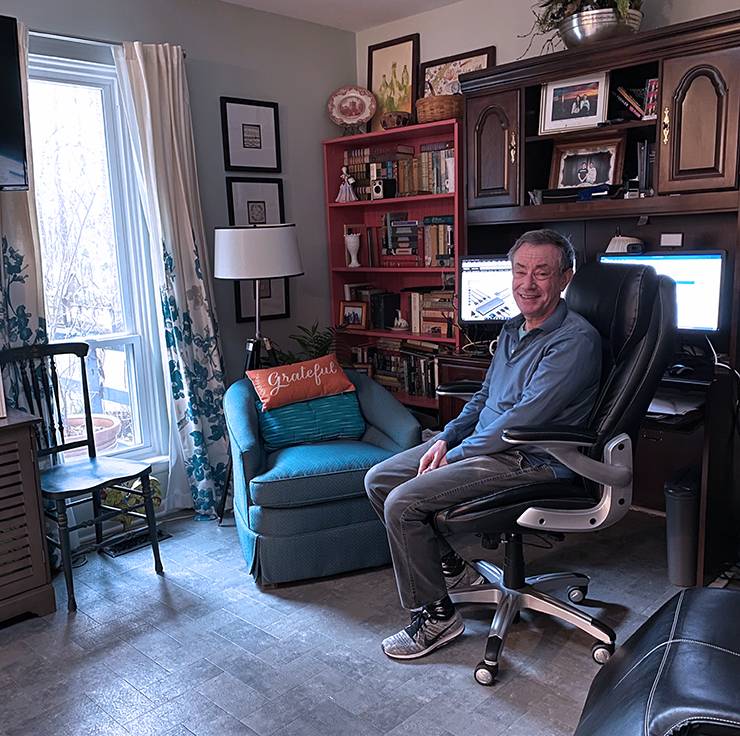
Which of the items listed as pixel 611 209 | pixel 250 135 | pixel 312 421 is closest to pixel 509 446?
pixel 312 421

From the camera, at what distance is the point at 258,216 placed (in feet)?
13.1

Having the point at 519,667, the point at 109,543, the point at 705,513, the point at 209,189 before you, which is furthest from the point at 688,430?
the point at 209,189

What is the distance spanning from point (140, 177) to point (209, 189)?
0.45m

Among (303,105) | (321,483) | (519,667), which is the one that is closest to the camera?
(519,667)

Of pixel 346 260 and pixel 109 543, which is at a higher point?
pixel 346 260

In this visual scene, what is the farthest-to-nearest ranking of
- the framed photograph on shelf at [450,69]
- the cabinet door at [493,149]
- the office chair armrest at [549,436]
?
1. the framed photograph on shelf at [450,69]
2. the cabinet door at [493,149]
3. the office chair armrest at [549,436]

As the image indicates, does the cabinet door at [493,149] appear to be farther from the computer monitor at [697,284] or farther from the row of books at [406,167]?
the computer monitor at [697,284]

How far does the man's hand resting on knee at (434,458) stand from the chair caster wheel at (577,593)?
0.67 metres

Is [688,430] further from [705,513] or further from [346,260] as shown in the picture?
[346,260]

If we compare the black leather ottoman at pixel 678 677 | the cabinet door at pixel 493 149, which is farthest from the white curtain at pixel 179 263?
the black leather ottoman at pixel 678 677

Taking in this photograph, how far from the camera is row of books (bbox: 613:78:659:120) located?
3.00 meters

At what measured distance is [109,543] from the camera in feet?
9.62

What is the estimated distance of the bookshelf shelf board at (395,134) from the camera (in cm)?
377

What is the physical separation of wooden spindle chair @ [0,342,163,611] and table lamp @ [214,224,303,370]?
711 mm
